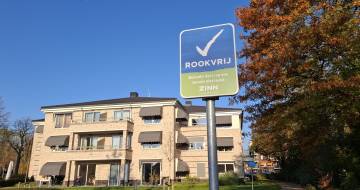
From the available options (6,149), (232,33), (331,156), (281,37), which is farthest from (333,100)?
(6,149)

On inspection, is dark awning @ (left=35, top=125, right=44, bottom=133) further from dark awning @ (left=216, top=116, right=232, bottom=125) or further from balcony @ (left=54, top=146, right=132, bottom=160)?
dark awning @ (left=216, top=116, right=232, bottom=125)

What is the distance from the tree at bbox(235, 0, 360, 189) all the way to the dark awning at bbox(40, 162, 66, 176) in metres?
32.1

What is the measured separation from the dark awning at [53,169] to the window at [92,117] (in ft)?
20.4

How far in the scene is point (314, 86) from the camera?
1238 cm

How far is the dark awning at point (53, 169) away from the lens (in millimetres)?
42062

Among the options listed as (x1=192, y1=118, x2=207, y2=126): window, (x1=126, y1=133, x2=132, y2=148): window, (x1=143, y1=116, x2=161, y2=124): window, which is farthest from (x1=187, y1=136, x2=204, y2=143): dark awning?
(x1=126, y1=133, x2=132, y2=148): window

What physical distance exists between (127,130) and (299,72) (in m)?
30.8

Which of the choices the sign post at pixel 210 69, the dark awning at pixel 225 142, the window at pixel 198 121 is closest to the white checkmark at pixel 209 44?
the sign post at pixel 210 69

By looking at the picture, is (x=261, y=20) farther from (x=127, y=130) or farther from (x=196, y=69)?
(x=127, y=130)

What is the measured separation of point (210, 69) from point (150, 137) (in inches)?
1524

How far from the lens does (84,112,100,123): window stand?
45281 millimetres

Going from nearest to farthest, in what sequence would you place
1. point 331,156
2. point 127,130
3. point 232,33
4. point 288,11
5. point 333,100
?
point 232,33 → point 333,100 → point 288,11 → point 331,156 → point 127,130

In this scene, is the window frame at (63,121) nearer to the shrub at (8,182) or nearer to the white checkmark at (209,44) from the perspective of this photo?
the shrub at (8,182)

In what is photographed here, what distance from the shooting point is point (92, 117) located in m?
45.5
